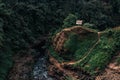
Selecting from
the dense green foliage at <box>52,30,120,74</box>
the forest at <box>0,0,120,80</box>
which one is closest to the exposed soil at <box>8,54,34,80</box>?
the forest at <box>0,0,120,80</box>

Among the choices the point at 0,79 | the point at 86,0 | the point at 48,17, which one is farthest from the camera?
the point at 86,0

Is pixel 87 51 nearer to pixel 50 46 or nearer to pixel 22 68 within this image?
pixel 50 46

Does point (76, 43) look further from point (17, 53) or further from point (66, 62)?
point (17, 53)

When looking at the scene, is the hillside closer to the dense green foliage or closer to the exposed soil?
the dense green foliage

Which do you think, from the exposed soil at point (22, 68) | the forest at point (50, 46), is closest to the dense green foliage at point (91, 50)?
the forest at point (50, 46)

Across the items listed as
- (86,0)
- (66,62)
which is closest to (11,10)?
(66,62)

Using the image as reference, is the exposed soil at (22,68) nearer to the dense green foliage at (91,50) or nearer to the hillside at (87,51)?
the hillside at (87,51)

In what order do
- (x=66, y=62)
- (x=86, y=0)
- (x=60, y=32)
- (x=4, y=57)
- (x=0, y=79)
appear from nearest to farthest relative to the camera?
(x=0, y=79)
(x=4, y=57)
(x=66, y=62)
(x=60, y=32)
(x=86, y=0)

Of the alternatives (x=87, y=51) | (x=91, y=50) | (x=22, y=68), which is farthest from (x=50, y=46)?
(x=91, y=50)
